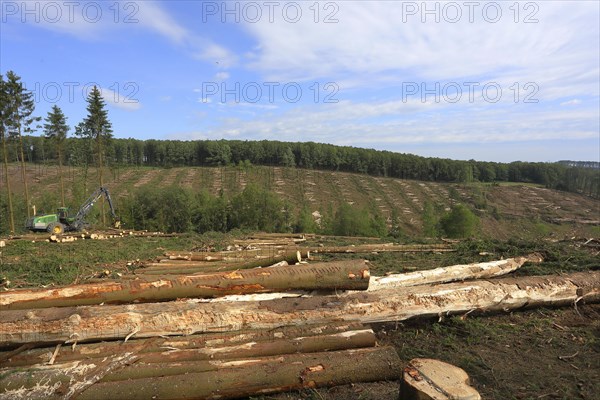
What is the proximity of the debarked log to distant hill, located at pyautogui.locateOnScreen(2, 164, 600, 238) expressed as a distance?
133ft

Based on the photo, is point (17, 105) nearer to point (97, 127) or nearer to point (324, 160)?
point (97, 127)

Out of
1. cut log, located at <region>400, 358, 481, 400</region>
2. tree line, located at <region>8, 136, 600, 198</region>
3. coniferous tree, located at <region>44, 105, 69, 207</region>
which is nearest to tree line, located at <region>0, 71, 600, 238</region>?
tree line, located at <region>8, 136, 600, 198</region>

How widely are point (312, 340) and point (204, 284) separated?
188cm

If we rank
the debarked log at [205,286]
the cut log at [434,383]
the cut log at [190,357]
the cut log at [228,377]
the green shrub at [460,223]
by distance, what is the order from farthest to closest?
1. the green shrub at [460,223]
2. the debarked log at [205,286]
3. the cut log at [190,357]
4. the cut log at [228,377]
5. the cut log at [434,383]

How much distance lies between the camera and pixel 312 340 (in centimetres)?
419

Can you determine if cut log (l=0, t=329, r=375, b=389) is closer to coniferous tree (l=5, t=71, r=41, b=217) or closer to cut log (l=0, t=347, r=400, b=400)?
cut log (l=0, t=347, r=400, b=400)

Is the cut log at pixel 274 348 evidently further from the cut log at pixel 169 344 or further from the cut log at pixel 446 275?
the cut log at pixel 446 275

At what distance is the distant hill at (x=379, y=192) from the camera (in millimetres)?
51250

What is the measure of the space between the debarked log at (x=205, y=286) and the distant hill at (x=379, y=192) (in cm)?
4053

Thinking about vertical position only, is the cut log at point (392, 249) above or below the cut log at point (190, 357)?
below

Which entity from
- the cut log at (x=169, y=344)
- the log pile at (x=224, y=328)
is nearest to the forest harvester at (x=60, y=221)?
the log pile at (x=224, y=328)

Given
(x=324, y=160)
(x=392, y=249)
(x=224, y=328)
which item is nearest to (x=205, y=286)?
(x=224, y=328)

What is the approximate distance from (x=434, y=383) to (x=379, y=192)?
6645cm

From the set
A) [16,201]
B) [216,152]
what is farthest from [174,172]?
[16,201]
